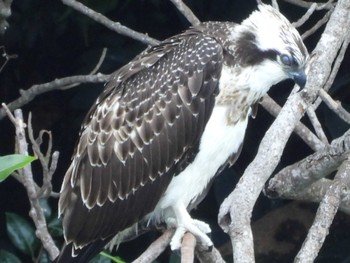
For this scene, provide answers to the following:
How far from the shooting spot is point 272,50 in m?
4.43

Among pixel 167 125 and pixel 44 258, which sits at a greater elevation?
pixel 167 125

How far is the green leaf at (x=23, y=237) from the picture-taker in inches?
212

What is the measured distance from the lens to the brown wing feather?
14.7ft

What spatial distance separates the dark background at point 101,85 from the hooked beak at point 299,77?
1224 mm

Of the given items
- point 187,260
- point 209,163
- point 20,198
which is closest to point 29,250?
point 20,198

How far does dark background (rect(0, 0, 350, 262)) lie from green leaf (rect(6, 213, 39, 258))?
0.29 metres

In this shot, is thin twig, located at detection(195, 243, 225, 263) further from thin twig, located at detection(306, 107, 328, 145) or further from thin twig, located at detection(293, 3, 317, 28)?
thin twig, located at detection(293, 3, 317, 28)

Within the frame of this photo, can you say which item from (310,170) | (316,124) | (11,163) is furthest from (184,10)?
(11,163)

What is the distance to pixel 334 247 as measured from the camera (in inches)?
222

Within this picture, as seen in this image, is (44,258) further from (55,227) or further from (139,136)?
(139,136)

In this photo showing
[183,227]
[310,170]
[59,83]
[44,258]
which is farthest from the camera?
[44,258]

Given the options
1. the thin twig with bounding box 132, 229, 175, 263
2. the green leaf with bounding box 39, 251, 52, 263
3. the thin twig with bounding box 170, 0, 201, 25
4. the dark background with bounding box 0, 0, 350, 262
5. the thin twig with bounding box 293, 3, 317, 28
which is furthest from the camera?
the dark background with bounding box 0, 0, 350, 262

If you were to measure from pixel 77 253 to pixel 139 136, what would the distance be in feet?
1.69

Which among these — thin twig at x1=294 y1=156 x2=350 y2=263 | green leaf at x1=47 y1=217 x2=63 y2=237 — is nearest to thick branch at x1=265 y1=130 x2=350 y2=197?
thin twig at x1=294 y1=156 x2=350 y2=263
